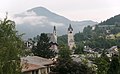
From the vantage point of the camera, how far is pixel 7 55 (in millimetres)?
20719

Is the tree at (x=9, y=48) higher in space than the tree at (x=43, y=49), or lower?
higher

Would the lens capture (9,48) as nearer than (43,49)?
Yes

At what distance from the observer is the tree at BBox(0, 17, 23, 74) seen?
67.7ft

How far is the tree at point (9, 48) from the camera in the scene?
2064 centimetres

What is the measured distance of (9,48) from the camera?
68.2 ft

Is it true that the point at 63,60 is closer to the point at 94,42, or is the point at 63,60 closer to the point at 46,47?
the point at 46,47

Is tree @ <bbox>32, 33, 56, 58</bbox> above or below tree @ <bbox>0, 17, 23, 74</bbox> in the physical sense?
below

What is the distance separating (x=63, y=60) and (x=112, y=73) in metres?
5.00

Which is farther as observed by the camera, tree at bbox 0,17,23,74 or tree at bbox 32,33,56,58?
tree at bbox 32,33,56,58

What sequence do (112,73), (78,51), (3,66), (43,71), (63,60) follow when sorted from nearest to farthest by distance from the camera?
(3,66)
(112,73)
(63,60)
(43,71)
(78,51)

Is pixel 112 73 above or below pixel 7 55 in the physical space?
below

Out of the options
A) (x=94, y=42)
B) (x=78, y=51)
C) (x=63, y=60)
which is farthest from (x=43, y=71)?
(x=94, y=42)

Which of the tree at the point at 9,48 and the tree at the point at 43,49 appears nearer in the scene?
the tree at the point at 9,48

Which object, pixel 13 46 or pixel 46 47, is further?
pixel 46 47
